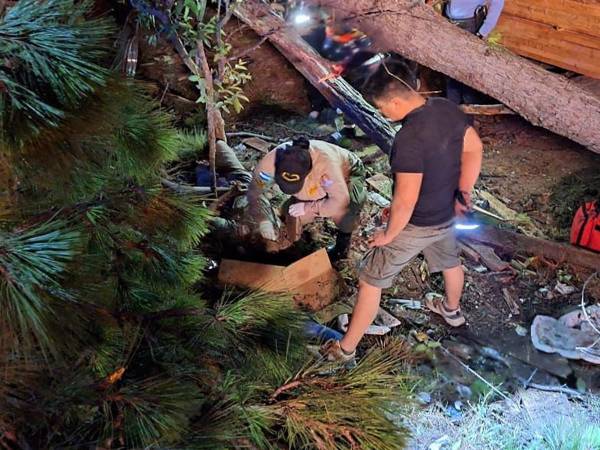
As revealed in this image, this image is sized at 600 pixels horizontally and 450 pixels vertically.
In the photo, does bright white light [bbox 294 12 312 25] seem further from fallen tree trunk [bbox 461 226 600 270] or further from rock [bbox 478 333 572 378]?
rock [bbox 478 333 572 378]

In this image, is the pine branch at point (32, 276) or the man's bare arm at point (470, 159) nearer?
the pine branch at point (32, 276)

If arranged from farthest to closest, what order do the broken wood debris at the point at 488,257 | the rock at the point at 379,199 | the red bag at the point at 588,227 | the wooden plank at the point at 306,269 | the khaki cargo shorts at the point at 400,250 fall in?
the rock at the point at 379,199, the broken wood debris at the point at 488,257, the red bag at the point at 588,227, the wooden plank at the point at 306,269, the khaki cargo shorts at the point at 400,250

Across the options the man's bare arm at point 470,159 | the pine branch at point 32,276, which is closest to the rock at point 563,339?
the man's bare arm at point 470,159

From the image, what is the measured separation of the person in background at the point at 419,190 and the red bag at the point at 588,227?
1.09 meters

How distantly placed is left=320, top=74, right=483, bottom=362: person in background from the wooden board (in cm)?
331

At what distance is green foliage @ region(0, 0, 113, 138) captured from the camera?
3.82 ft

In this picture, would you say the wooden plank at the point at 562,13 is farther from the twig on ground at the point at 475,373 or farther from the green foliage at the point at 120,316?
the green foliage at the point at 120,316

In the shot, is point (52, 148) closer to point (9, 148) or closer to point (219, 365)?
point (9, 148)

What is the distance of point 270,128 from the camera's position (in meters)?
5.89

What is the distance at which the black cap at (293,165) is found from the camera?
341 cm

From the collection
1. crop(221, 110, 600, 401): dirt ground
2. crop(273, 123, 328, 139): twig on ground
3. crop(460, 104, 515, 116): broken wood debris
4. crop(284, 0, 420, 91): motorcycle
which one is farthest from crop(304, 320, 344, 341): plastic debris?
crop(460, 104, 515, 116): broken wood debris

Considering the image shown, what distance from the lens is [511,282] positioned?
3.96 meters

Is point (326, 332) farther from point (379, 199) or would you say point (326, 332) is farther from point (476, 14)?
point (476, 14)

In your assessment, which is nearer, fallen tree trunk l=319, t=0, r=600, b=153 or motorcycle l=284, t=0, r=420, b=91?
fallen tree trunk l=319, t=0, r=600, b=153
